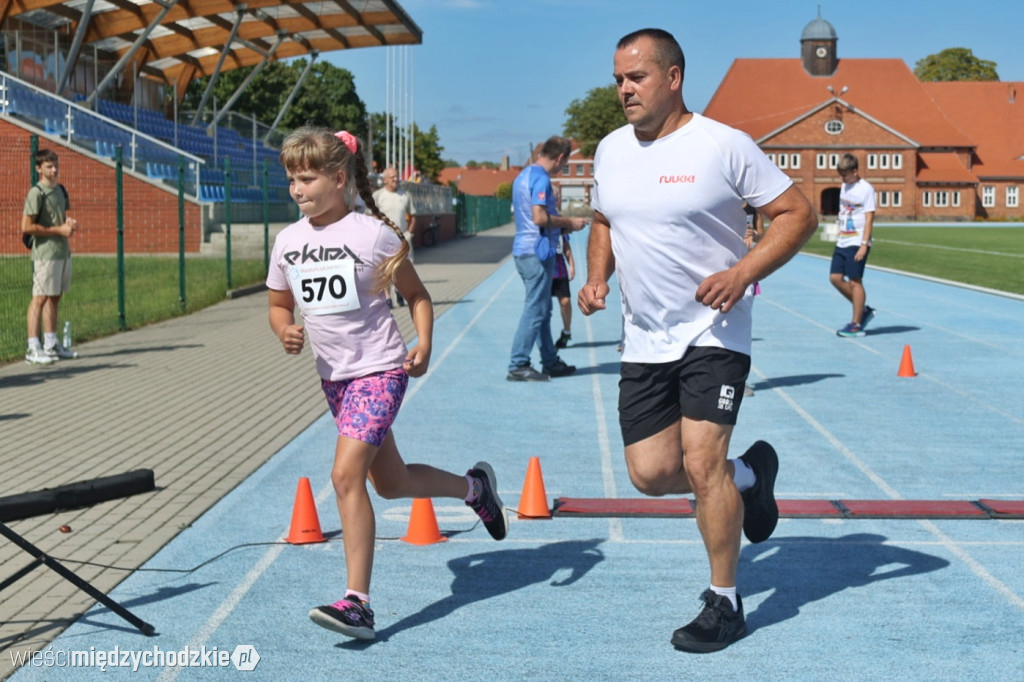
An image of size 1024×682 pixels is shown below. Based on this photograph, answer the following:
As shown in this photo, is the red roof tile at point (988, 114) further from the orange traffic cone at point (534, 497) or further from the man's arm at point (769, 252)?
the man's arm at point (769, 252)

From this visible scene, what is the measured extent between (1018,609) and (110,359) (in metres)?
10.4

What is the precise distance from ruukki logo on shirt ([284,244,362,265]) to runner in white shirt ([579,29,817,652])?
3.20 ft

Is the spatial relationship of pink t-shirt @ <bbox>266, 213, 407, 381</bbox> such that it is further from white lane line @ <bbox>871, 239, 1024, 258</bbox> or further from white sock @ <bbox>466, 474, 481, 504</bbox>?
white lane line @ <bbox>871, 239, 1024, 258</bbox>

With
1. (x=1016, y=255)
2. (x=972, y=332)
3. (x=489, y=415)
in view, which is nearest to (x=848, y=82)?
(x=1016, y=255)

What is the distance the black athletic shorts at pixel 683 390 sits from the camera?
15.0 feet

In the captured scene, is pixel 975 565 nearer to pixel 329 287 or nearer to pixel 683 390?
pixel 683 390

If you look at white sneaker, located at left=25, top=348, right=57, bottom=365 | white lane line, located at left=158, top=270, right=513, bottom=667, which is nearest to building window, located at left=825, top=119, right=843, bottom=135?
white sneaker, located at left=25, top=348, right=57, bottom=365

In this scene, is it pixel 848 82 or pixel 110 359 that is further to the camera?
pixel 848 82

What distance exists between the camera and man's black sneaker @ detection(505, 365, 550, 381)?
471 inches

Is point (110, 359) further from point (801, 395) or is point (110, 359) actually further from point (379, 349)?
point (379, 349)

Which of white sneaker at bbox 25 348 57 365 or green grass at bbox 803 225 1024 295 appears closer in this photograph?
white sneaker at bbox 25 348 57 365

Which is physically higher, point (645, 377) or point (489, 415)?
point (645, 377)

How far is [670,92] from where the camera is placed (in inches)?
182

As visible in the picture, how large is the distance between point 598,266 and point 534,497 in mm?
1876
